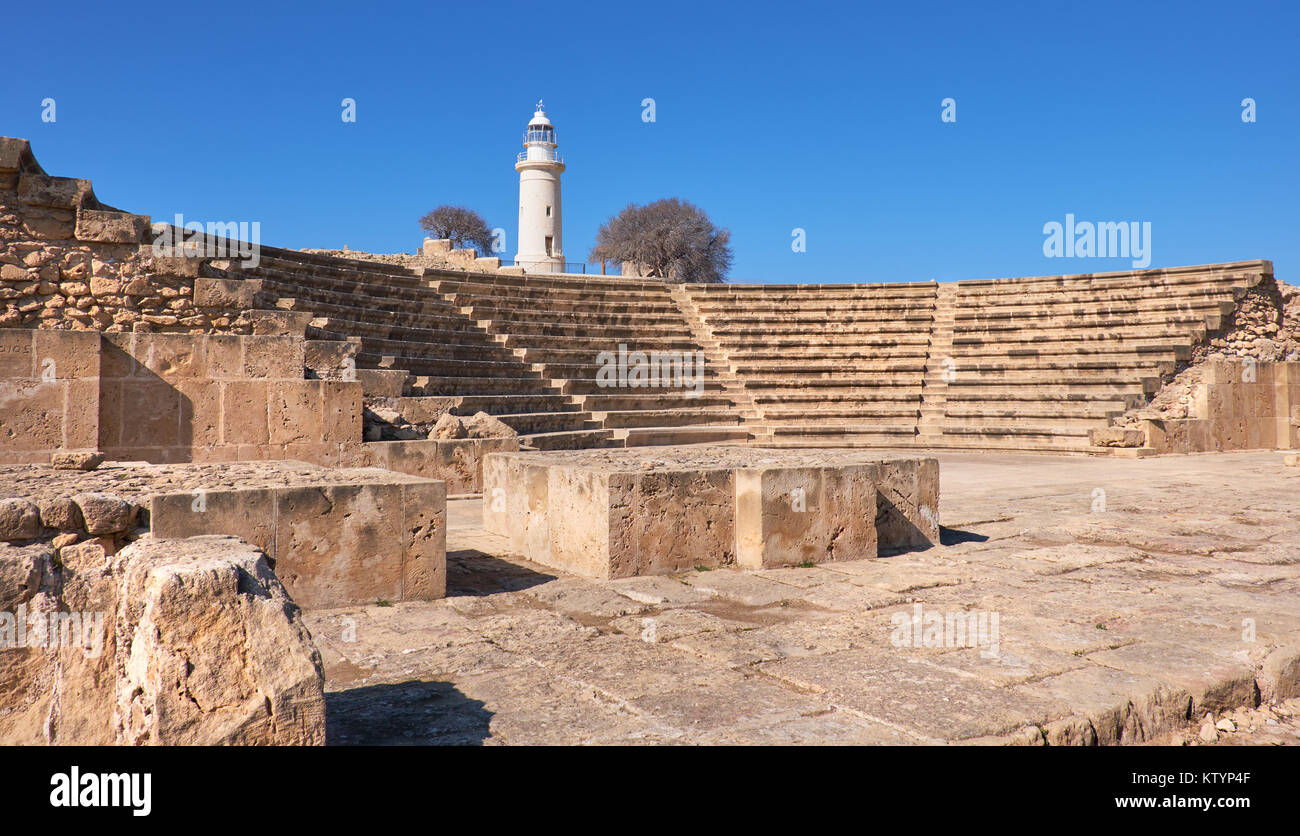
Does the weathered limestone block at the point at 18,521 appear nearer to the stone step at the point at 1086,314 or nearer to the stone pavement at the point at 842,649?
the stone pavement at the point at 842,649

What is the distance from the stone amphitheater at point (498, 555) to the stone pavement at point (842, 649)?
20 millimetres

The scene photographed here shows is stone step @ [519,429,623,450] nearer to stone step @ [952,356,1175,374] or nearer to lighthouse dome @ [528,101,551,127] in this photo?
stone step @ [952,356,1175,374]

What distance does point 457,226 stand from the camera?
49.8 metres

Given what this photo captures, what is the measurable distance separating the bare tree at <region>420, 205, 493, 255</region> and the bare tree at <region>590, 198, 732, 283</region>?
8621 millimetres

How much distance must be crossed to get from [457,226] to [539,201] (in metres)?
14.4

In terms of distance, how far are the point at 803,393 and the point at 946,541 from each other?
9.71 metres

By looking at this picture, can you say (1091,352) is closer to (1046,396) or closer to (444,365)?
(1046,396)

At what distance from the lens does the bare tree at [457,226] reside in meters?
49.7

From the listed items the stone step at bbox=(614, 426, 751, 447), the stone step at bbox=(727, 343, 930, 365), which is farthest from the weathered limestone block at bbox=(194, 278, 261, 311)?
the stone step at bbox=(727, 343, 930, 365)

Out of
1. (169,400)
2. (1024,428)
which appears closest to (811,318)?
(1024,428)

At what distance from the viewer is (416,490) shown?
14.8 feet

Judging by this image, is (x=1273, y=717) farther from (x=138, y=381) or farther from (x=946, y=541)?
(x=138, y=381)

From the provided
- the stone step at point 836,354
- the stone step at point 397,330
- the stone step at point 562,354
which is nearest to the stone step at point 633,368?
the stone step at point 562,354
